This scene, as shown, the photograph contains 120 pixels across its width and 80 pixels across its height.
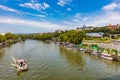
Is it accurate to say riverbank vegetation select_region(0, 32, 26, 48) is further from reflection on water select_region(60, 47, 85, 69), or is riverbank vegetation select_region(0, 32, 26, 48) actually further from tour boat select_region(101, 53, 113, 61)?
tour boat select_region(101, 53, 113, 61)

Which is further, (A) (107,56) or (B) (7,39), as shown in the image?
(B) (7,39)

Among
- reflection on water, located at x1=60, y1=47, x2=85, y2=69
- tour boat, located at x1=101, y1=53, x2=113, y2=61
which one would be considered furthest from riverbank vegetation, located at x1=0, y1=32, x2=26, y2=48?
tour boat, located at x1=101, y1=53, x2=113, y2=61

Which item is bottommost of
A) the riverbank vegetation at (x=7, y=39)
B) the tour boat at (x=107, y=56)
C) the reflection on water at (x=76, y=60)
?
the reflection on water at (x=76, y=60)

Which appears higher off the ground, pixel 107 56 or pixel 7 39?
pixel 7 39

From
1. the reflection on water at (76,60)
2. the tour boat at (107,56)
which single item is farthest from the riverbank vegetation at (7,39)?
the tour boat at (107,56)

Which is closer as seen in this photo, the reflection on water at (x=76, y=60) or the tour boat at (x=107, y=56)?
the reflection on water at (x=76, y=60)

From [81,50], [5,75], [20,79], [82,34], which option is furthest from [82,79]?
[82,34]

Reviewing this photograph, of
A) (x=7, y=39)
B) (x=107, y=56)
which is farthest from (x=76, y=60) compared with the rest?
(x=7, y=39)

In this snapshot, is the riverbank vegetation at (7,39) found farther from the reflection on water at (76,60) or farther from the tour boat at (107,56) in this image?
the tour boat at (107,56)

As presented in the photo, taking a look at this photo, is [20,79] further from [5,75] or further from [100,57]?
[100,57]

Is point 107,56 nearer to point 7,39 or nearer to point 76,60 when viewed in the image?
point 76,60

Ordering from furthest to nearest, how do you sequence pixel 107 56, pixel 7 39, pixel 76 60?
pixel 7 39, pixel 76 60, pixel 107 56

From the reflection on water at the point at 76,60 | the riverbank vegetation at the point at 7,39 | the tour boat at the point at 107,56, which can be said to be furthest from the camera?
the riverbank vegetation at the point at 7,39
